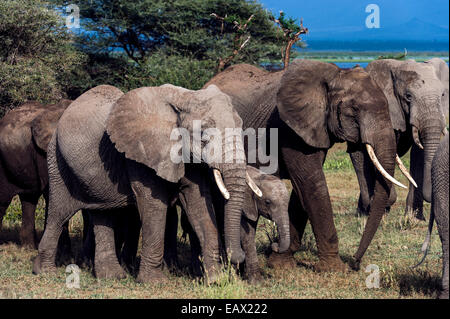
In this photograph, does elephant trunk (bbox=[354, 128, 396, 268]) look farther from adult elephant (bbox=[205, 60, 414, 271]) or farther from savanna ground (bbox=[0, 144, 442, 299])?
savanna ground (bbox=[0, 144, 442, 299])

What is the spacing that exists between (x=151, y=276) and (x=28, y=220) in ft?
9.77

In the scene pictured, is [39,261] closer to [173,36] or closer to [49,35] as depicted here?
[49,35]

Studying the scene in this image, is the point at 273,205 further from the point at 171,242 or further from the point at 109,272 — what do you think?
the point at 109,272

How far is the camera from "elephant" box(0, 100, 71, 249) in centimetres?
971

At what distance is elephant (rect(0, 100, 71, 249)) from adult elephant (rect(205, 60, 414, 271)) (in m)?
2.81

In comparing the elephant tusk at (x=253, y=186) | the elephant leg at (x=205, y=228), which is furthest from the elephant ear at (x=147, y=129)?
the elephant tusk at (x=253, y=186)

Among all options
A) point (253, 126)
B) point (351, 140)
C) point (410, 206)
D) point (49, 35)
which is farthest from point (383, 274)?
point (49, 35)

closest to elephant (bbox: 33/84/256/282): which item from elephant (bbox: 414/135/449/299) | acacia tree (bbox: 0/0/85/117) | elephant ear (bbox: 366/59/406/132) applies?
elephant (bbox: 414/135/449/299)

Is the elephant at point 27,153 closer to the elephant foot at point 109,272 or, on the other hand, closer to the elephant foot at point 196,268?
the elephant foot at point 109,272

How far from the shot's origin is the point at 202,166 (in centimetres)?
796

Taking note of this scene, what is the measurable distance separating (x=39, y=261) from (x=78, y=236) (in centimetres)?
224

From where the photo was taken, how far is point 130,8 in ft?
68.2

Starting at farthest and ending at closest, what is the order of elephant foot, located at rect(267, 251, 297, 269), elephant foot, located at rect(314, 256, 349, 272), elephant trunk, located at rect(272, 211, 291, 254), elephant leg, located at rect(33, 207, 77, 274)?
elephant foot, located at rect(267, 251, 297, 269) < elephant leg, located at rect(33, 207, 77, 274) < elephant foot, located at rect(314, 256, 349, 272) < elephant trunk, located at rect(272, 211, 291, 254)

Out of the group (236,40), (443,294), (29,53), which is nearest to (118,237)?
(443,294)
